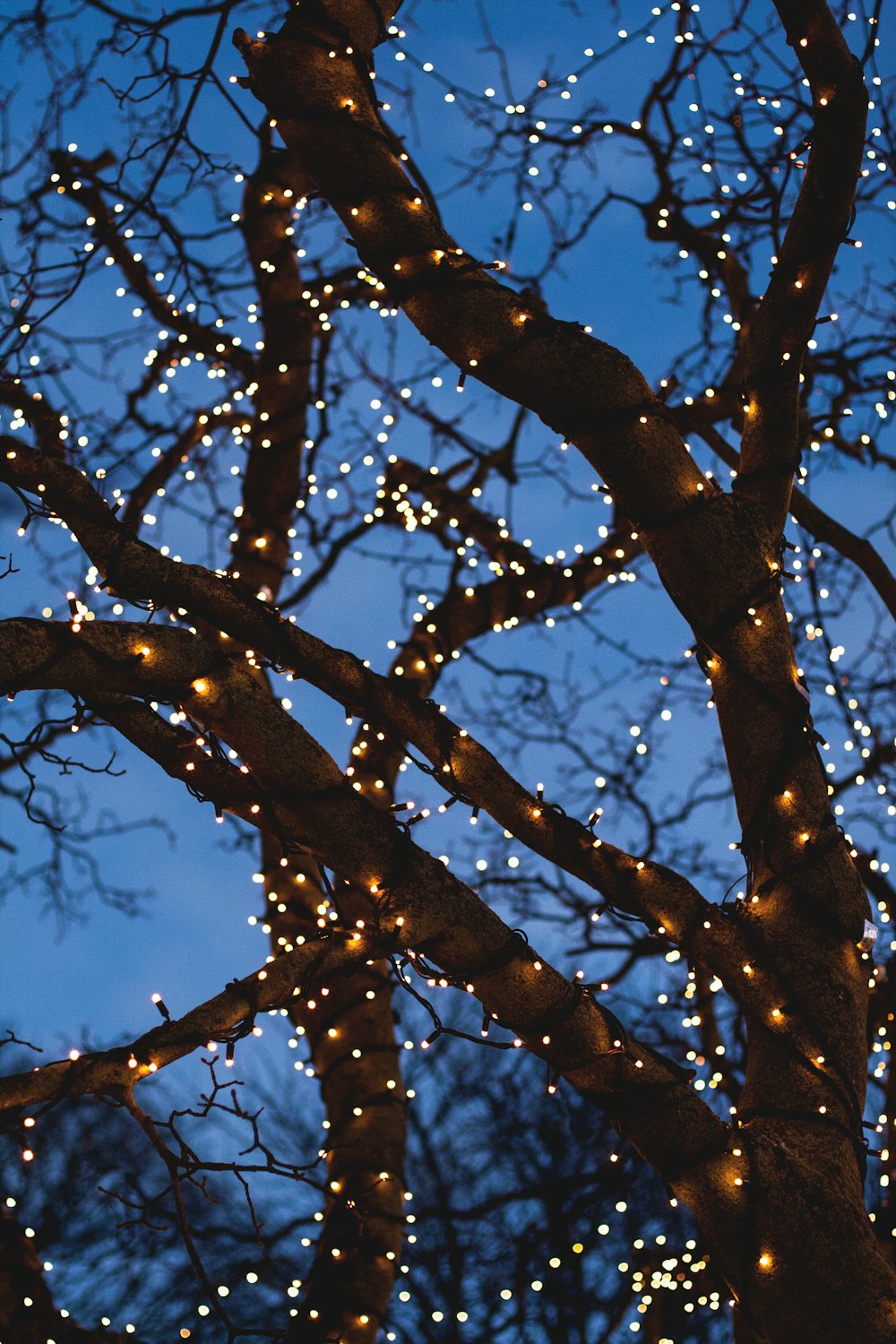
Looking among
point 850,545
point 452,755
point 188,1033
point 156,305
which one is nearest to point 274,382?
point 156,305

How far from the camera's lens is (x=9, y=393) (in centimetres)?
314

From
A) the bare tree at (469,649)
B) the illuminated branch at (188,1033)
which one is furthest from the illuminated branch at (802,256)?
the illuminated branch at (188,1033)

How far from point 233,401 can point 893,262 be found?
3047 mm

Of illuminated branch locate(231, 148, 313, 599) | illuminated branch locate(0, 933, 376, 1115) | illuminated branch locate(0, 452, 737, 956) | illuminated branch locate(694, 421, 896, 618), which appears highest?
illuminated branch locate(231, 148, 313, 599)

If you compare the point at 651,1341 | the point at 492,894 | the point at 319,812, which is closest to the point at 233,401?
the point at 492,894

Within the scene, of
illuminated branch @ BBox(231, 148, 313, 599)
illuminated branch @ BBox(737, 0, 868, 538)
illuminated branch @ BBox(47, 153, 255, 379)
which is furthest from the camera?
illuminated branch @ BBox(47, 153, 255, 379)

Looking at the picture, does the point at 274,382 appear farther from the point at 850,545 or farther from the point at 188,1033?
the point at 188,1033

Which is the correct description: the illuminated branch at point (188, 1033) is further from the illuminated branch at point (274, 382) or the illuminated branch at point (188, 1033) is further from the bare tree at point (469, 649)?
the illuminated branch at point (274, 382)

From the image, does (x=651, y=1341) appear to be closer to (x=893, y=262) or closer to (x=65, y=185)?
(x=893, y=262)

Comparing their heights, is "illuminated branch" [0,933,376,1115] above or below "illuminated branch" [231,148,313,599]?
below

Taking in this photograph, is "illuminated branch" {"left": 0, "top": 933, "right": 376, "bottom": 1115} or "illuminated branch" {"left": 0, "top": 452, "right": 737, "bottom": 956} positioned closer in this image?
"illuminated branch" {"left": 0, "top": 933, "right": 376, "bottom": 1115}

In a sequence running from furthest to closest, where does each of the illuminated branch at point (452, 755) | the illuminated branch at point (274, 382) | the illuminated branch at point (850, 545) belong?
1. the illuminated branch at point (274, 382)
2. the illuminated branch at point (850, 545)
3. the illuminated branch at point (452, 755)

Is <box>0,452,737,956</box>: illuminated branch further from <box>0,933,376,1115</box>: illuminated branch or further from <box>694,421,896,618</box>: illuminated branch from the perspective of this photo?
<box>694,421,896,618</box>: illuminated branch

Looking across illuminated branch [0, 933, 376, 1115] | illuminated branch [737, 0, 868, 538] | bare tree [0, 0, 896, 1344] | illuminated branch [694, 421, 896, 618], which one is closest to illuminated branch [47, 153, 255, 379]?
bare tree [0, 0, 896, 1344]
